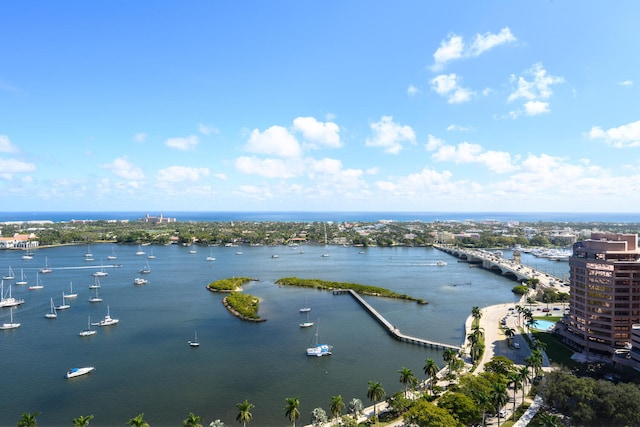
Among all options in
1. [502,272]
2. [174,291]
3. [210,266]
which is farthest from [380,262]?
[174,291]

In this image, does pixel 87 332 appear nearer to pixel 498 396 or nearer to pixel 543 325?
pixel 498 396

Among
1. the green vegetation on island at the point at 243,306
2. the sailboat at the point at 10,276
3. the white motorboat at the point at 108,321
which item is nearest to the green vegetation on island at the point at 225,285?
the green vegetation on island at the point at 243,306

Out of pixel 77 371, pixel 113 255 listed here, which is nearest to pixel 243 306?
pixel 77 371

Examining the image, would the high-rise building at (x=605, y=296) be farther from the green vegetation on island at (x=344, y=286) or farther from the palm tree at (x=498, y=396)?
the green vegetation on island at (x=344, y=286)

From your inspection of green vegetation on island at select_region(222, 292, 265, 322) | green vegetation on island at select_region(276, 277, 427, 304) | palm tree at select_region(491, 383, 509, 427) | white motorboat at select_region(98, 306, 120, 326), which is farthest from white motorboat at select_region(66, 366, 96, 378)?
green vegetation on island at select_region(276, 277, 427, 304)

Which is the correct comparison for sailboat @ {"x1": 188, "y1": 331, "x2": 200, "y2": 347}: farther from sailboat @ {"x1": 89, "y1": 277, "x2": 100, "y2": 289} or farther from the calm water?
sailboat @ {"x1": 89, "y1": 277, "x2": 100, "y2": 289}
